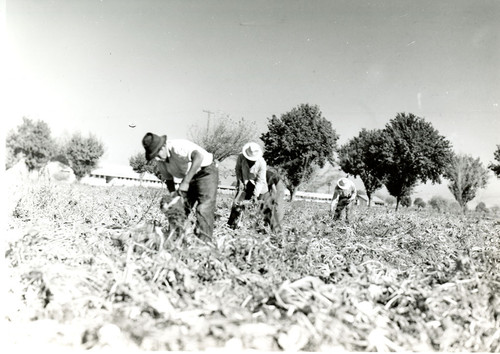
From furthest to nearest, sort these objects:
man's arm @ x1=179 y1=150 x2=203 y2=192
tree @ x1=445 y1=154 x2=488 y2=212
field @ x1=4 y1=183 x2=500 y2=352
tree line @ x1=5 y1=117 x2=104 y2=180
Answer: tree line @ x1=5 y1=117 x2=104 y2=180 → tree @ x1=445 y1=154 x2=488 y2=212 → man's arm @ x1=179 y1=150 x2=203 y2=192 → field @ x1=4 y1=183 x2=500 y2=352

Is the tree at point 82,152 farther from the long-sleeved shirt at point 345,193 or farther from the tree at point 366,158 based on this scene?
the long-sleeved shirt at point 345,193

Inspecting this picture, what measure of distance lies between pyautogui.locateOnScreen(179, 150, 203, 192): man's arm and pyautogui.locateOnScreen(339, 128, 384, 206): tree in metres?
23.8

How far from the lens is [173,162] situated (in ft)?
12.6

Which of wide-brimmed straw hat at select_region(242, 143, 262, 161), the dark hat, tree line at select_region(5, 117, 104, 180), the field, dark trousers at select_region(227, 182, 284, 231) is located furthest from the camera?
tree line at select_region(5, 117, 104, 180)

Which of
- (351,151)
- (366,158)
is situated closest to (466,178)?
(366,158)

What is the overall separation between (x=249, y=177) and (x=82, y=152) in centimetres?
3667

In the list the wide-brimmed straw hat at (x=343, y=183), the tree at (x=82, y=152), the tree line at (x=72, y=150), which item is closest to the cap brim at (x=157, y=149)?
the wide-brimmed straw hat at (x=343, y=183)

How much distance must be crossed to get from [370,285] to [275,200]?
2392 millimetres

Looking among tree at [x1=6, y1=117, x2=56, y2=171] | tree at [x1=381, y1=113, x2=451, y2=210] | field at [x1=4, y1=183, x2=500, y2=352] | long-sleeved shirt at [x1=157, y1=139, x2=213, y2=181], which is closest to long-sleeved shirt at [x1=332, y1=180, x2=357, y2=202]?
long-sleeved shirt at [x1=157, y1=139, x2=213, y2=181]

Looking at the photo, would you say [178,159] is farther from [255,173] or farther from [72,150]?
[72,150]

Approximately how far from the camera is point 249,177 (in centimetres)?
498

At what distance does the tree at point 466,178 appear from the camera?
1798 centimetres

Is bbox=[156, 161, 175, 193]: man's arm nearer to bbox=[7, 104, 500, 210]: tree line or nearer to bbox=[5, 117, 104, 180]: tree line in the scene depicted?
bbox=[7, 104, 500, 210]: tree line

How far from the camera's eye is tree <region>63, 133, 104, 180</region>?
37.3 meters
